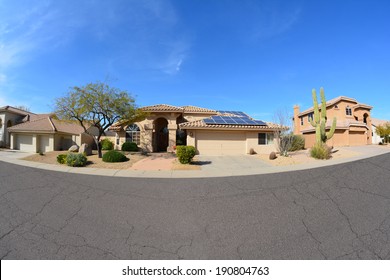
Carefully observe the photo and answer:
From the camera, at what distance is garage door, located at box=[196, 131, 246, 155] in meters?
16.8

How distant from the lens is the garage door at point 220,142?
16.8 metres

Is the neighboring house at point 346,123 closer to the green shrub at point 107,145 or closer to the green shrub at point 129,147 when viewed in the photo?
the green shrub at point 129,147

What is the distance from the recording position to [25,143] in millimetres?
19984

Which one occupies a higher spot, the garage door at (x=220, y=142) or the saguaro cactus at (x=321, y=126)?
the saguaro cactus at (x=321, y=126)

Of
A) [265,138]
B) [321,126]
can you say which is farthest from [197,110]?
[321,126]

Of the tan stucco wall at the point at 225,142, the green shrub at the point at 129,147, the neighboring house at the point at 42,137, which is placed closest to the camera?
the tan stucco wall at the point at 225,142

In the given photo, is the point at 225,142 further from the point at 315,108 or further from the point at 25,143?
the point at 25,143

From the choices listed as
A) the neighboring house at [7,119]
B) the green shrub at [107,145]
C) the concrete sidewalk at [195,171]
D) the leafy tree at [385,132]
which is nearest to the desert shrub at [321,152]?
the concrete sidewalk at [195,171]

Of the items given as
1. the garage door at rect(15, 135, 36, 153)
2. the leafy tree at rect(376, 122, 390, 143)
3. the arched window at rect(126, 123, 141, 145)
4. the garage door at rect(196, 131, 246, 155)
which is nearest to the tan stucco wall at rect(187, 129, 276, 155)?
the garage door at rect(196, 131, 246, 155)

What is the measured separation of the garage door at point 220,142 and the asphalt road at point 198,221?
10017 millimetres

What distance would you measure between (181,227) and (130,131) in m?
18.7

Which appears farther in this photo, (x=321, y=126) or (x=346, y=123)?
(x=346, y=123)

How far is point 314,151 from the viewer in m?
13.9

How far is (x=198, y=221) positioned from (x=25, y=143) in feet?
83.5
